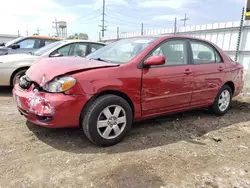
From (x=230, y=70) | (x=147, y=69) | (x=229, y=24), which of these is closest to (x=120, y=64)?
(x=147, y=69)

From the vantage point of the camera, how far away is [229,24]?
8094mm

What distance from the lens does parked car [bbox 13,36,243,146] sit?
2.88 m

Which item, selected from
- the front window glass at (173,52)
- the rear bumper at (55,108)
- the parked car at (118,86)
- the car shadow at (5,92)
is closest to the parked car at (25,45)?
the car shadow at (5,92)

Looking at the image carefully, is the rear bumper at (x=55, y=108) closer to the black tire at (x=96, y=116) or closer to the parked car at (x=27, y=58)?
the black tire at (x=96, y=116)

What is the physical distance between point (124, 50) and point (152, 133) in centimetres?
140

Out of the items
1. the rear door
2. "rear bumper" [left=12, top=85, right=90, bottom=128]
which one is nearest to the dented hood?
"rear bumper" [left=12, top=85, right=90, bottom=128]

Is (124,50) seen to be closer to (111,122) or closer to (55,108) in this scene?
(111,122)

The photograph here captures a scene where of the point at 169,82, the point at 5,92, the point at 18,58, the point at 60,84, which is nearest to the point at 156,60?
the point at 169,82

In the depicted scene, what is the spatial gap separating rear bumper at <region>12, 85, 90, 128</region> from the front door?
997 mm

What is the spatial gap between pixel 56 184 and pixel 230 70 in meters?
3.95

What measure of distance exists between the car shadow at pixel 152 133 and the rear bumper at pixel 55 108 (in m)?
0.38

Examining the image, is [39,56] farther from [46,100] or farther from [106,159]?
[106,159]

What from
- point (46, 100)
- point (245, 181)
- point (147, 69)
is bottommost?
point (245, 181)

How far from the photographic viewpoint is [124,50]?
3750mm
